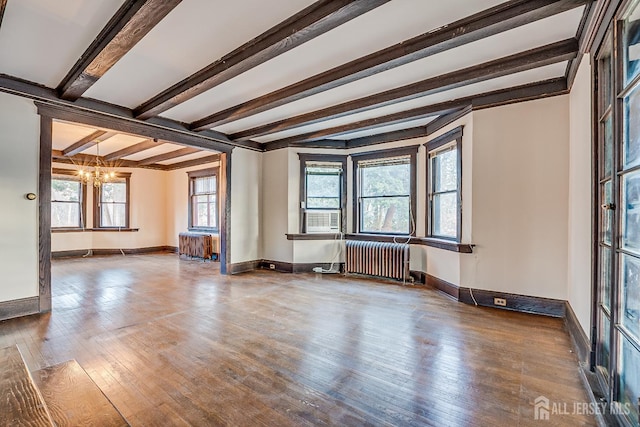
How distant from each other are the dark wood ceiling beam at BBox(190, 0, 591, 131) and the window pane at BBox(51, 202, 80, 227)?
769 cm

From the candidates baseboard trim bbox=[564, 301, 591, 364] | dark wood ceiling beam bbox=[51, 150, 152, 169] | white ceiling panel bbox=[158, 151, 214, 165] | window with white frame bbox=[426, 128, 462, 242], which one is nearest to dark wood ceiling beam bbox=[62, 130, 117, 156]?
dark wood ceiling beam bbox=[51, 150, 152, 169]

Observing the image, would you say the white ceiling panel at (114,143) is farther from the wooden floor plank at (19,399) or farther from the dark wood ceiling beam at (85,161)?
the wooden floor plank at (19,399)

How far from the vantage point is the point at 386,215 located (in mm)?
5871

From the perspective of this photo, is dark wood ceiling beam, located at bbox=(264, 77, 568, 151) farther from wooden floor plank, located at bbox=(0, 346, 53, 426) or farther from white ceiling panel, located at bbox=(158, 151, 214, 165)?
wooden floor plank, located at bbox=(0, 346, 53, 426)

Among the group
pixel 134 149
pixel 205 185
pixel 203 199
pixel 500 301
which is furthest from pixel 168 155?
pixel 500 301

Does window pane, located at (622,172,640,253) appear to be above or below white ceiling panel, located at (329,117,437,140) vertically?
below

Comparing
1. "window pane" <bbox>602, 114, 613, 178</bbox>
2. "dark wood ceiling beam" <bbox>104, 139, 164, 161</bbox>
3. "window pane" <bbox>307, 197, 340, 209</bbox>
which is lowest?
"window pane" <bbox>307, 197, 340, 209</bbox>

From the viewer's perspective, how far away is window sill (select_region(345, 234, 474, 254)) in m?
4.15

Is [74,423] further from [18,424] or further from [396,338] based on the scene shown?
[396,338]

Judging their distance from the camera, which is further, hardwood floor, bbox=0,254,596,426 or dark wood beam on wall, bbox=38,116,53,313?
dark wood beam on wall, bbox=38,116,53,313

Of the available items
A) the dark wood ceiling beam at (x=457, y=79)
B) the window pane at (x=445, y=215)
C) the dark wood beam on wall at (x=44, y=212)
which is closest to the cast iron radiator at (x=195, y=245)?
the dark wood beam on wall at (x=44, y=212)

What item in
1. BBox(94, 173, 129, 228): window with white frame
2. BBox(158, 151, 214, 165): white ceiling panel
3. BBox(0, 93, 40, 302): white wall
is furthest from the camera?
BBox(94, 173, 129, 228): window with white frame

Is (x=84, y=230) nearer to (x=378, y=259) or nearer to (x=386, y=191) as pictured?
(x=378, y=259)

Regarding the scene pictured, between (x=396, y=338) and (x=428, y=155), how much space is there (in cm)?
332
